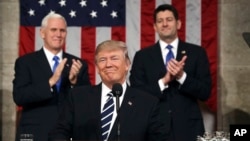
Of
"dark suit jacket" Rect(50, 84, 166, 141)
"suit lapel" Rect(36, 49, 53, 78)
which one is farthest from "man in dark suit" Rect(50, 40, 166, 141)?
"suit lapel" Rect(36, 49, 53, 78)

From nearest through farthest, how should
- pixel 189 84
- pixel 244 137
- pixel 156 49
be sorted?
pixel 244 137 < pixel 189 84 < pixel 156 49

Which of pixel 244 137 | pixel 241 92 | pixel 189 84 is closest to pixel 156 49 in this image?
pixel 189 84

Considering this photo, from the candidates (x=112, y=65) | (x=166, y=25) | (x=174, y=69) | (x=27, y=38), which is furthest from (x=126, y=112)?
(x=27, y=38)

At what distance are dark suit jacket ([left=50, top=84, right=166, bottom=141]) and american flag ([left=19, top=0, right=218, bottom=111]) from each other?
2.45 m

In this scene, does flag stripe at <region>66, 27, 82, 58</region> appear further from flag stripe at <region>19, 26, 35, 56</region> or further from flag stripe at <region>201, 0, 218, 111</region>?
flag stripe at <region>201, 0, 218, 111</region>

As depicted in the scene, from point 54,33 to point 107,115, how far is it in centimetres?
157

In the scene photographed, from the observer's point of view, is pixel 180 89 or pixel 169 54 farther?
pixel 169 54

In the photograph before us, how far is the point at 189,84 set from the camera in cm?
489

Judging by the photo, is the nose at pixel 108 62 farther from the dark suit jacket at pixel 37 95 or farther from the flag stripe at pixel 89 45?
the flag stripe at pixel 89 45

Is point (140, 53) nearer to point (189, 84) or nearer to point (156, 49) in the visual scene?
point (156, 49)

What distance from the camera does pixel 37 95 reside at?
4859 mm

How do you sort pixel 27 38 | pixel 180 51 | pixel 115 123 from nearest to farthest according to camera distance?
pixel 115 123, pixel 180 51, pixel 27 38

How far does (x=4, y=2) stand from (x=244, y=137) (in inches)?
157

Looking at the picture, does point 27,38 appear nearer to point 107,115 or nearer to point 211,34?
point 211,34
